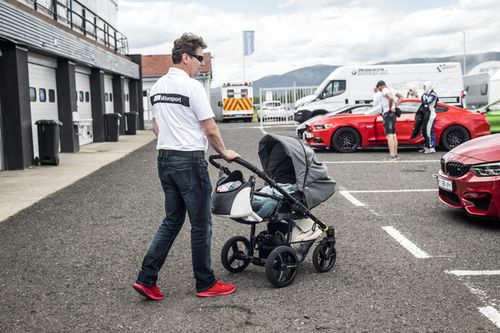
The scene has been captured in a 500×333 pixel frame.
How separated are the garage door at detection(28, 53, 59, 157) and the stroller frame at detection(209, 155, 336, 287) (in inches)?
466

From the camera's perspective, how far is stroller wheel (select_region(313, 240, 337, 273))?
203 inches

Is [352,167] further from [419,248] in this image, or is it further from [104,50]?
[104,50]

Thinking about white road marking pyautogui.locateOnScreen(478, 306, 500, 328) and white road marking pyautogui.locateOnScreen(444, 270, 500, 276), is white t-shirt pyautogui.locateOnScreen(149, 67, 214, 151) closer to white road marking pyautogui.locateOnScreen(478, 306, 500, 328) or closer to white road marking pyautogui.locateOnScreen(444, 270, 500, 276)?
white road marking pyautogui.locateOnScreen(478, 306, 500, 328)

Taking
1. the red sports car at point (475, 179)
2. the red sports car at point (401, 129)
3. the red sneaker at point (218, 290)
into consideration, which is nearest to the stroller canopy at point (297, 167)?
the red sneaker at point (218, 290)

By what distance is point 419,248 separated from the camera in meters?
5.98

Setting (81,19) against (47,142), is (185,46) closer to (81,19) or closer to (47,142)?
(47,142)

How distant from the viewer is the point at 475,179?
666 centimetres

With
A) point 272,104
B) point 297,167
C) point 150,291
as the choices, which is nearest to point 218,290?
point 150,291

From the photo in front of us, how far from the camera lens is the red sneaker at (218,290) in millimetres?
4604

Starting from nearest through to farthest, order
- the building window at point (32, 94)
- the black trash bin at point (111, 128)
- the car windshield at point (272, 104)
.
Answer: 1. the building window at point (32, 94)
2. the black trash bin at point (111, 128)
3. the car windshield at point (272, 104)

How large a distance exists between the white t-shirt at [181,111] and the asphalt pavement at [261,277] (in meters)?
1.18

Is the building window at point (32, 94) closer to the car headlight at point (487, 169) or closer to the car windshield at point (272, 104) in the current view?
the car headlight at point (487, 169)

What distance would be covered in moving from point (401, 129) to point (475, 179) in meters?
9.40

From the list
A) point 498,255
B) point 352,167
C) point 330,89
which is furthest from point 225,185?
point 330,89
